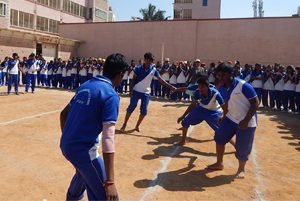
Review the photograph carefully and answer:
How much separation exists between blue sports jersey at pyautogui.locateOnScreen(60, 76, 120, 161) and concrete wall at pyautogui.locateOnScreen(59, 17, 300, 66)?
77.2 ft

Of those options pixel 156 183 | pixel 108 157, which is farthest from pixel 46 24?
pixel 108 157

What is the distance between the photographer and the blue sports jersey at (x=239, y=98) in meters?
4.22

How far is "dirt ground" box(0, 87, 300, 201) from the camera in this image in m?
3.93

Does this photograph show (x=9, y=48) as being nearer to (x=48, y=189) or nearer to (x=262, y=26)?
(x=262, y=26)

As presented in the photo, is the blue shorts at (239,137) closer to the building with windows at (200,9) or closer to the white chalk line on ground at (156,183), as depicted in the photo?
the white chalk line on ground at (156,183)

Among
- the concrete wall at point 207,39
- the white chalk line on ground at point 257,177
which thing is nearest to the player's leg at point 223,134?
the white chalk line on ground at point 257,177

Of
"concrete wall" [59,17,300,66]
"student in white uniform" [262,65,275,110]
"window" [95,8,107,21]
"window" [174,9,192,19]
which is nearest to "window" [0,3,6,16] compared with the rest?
"concrete wall" [59,17,300,66]

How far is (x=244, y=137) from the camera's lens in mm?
4402

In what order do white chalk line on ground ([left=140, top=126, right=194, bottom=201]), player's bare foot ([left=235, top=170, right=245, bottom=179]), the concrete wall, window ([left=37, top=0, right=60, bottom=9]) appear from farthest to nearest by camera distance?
window ([left=37, top=0, right=60, bottom=9]) → the concrete wall → player's bare foot ([left=235, top=170, right=245, bottom=179]) → white chalk line on ground ([left=140, top=126, right=194, bottom=201])

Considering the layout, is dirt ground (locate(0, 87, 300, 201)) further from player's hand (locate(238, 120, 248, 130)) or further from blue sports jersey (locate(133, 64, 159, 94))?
blue sports jersey (locate(133, 64, 159, 94))

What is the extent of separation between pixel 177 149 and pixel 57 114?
491cm

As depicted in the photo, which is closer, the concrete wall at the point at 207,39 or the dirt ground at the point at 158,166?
the dirt ground at the point at 158,166

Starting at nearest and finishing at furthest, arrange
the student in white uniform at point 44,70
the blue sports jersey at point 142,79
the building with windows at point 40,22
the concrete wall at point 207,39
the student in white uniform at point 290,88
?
the blue sports jersey at point 142,79, the student in white uniform at point 290,88, the student in white uniform at point 44,70, the concrete wall at point 207,39, the building with windows at point 40,22

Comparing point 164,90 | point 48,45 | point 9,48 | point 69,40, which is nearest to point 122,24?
point 69,40
